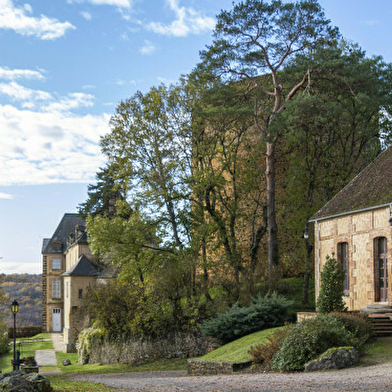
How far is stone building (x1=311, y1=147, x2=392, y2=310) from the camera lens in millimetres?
22875

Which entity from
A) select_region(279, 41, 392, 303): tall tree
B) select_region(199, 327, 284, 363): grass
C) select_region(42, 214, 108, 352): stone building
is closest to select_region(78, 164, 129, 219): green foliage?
select_region(42, 214, 108, 352): stone building

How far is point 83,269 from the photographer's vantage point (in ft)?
150

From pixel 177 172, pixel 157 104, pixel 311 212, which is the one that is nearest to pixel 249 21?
pixel 157 104

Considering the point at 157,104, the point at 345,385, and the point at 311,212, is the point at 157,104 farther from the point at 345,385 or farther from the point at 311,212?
the point at 345,385

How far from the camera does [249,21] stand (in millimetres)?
30344

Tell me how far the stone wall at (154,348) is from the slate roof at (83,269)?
49.7 ft

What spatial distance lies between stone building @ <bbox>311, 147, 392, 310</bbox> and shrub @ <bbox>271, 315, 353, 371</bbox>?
6070 mm

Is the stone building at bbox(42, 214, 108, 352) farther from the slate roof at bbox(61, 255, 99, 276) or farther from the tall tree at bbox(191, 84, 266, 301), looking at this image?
the tall tree at bbox(191, 84, 266, 301)

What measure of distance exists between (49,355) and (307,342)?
2635cm

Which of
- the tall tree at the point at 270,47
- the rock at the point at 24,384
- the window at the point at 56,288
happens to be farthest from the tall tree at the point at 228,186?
the window at the point at 56,288

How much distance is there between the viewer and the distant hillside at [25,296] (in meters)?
74.0

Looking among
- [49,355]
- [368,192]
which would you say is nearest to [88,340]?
[49,355]

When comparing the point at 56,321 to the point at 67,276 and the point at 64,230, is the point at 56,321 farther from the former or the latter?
the point at 67,276

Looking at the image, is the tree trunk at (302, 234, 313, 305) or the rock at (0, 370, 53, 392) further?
the tree trunk at (302, 234, 313, 305)
